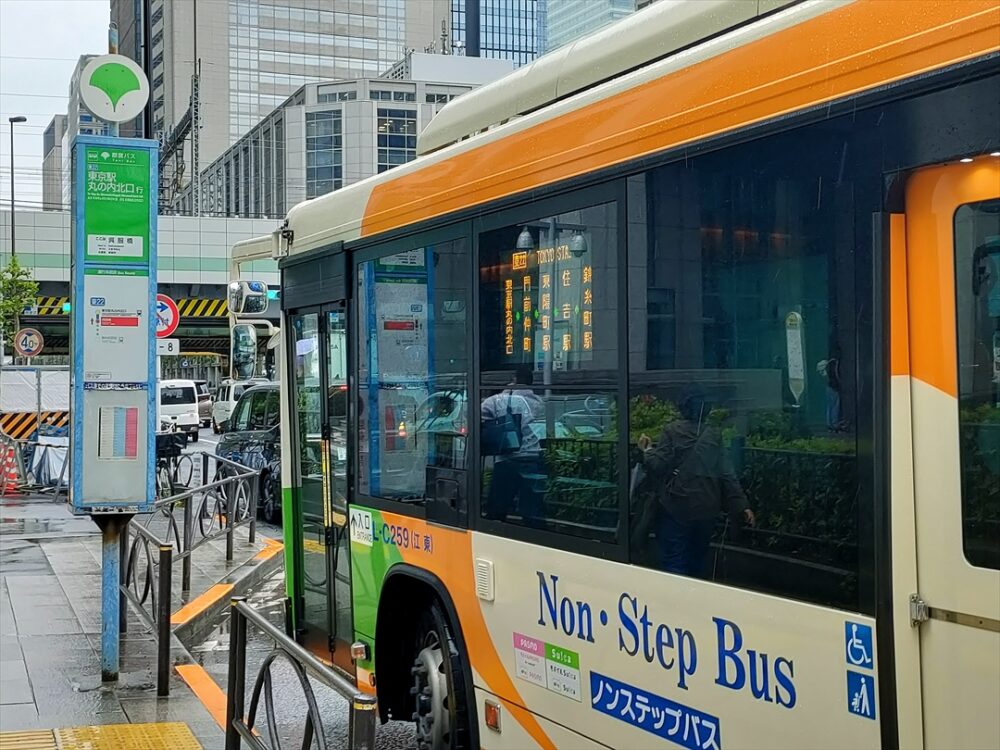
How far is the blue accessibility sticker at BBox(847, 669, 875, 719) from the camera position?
2938 millimetres

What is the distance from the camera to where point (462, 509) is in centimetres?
498

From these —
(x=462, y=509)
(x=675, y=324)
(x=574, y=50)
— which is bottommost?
(x=462, y=509)

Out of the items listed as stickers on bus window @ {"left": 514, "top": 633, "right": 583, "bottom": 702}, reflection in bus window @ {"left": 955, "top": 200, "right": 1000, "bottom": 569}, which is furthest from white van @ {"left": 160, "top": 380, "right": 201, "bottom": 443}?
reflection in bus window @ {"left": 955, "top": 200, "right": 1000, "bottom": 569}

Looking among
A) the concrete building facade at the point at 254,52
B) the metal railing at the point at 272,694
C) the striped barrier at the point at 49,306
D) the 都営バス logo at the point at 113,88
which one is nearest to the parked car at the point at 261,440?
the 都営バス logo at the point at 113,88

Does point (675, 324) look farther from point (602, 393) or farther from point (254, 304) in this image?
point (254, 304)

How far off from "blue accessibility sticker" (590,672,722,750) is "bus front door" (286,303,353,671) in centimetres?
260

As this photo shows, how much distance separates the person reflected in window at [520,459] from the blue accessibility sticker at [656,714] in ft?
2.32

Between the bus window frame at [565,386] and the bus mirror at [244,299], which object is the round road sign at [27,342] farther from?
the bus window frame at [565,386]

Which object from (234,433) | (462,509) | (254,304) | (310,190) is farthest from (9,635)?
(310,190)

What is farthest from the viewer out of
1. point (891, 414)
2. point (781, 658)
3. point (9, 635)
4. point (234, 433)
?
point (234, 433)

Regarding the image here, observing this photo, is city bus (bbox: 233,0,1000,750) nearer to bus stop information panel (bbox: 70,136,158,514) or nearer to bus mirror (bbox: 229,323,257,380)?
bus stop information panel (bbox: 70,136,158,514)

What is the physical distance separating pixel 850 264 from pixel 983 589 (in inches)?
35.7

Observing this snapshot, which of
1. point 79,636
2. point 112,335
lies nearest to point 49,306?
point 79,636

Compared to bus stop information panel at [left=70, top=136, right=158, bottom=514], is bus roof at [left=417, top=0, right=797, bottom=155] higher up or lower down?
higher up
